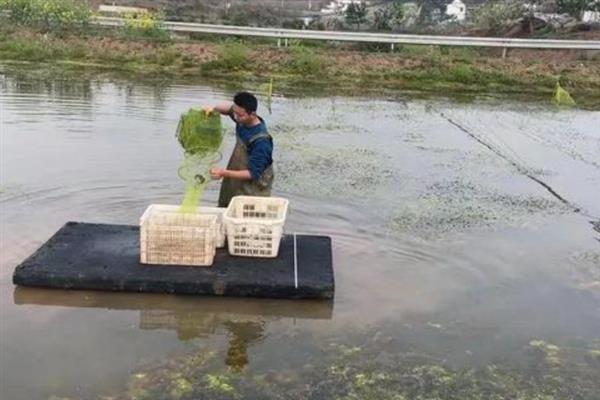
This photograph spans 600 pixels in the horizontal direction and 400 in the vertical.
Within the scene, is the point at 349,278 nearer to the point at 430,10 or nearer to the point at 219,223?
the point at 219,223

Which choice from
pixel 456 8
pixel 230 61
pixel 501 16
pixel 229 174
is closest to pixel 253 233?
pixel 229 174

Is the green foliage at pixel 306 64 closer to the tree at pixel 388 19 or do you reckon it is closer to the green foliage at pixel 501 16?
the tree at pixel 388 19

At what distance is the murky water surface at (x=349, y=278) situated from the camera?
4.50 meters

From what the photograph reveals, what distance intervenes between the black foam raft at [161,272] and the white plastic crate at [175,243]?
8 centimetres

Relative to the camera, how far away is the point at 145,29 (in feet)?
76.1

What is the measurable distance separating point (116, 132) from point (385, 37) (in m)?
14.4

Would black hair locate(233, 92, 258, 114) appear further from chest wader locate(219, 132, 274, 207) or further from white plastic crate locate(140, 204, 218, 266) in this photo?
white plastic crate locate(140, 204, 218, 266)

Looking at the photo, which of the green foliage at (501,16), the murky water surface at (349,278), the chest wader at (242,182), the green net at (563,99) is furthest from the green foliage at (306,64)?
the green foliage at (501,16)

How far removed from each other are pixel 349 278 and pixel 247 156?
1398mm

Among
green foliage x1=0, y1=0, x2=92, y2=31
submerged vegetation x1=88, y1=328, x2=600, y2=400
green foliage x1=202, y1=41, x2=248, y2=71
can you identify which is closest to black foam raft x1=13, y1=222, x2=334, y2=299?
submerged vegetation x1=88, y1=328, x2=600, y2=400

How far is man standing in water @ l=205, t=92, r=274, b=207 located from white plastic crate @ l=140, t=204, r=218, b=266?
0.52 metres

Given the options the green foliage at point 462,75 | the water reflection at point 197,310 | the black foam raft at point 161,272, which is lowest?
the water reflection at point 197,310

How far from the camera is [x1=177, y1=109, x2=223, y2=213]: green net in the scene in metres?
6.14

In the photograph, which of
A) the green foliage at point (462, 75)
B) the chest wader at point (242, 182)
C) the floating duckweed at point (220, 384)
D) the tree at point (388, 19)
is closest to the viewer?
the floating duckweed at point (220, 384)
